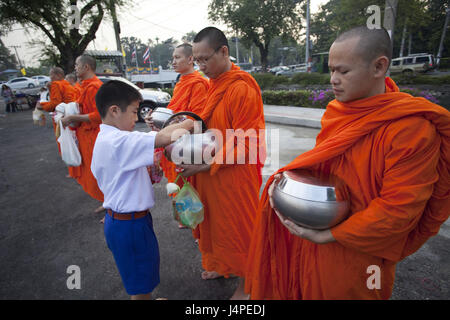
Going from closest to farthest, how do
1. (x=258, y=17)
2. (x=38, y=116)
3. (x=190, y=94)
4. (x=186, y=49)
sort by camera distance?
(x=190, y=94) < (x=186, y=49) < (x=38, y=116) < (x=258, y=17)

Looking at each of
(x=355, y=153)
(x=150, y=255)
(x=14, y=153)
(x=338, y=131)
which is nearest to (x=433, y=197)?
(x=355, y=153)

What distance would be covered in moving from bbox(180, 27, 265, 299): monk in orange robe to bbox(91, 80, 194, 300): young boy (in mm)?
300

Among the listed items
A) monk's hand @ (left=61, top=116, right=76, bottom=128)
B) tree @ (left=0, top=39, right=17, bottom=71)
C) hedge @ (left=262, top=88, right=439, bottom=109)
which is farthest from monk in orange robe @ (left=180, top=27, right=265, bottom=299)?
tree @ (left=0, top=39, right=17, bottom=71)

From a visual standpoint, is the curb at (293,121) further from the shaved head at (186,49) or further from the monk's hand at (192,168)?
the monk's hand at (192,168)

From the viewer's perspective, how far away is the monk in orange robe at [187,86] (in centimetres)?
246

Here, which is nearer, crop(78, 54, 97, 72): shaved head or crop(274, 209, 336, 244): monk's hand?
crop(274, 209, 336, 244): monk's hand

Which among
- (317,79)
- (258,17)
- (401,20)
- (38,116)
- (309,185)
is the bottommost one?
(309,185)

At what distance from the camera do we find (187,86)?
8.41ft

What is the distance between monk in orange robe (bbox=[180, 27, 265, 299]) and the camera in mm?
1732

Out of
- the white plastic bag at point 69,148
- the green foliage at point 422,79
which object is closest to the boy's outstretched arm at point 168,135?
the white plastic bag at point 69,148

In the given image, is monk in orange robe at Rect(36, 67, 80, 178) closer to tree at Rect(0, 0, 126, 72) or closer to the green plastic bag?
the green plastic bag

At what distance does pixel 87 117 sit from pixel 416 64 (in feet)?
79.7

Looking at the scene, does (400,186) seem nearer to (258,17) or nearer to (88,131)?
(88,131)

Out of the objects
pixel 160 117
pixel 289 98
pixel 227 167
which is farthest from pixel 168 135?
pixel 289 98
